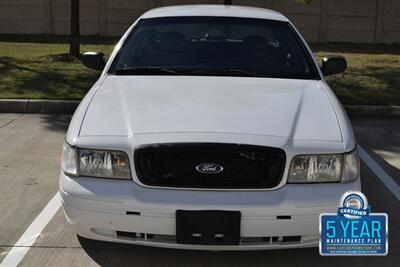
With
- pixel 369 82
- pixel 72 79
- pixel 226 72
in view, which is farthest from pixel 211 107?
pixel 369 82

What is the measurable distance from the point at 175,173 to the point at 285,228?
699mm

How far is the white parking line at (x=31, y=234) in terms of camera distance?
3605 millimetres

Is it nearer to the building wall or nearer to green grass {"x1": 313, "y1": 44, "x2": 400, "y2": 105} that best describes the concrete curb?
green grass {"x1": 313, "y1": 44, "x2": 400, "y2": 105}

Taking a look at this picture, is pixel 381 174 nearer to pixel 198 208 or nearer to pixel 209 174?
pixel 209 174

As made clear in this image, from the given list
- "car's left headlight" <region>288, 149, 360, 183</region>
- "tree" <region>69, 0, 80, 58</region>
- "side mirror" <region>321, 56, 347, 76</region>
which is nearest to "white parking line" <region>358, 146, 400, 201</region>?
"side mirror" <region>321, 56, 347, 76</region>

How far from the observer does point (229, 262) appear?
3.57 meters

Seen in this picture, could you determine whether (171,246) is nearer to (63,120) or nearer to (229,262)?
(229,262)

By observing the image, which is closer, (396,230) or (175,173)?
(175,173)

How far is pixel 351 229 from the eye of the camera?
3207mm

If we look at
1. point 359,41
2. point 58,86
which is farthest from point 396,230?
point 359,41

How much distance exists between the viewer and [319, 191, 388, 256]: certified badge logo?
10.4 feet

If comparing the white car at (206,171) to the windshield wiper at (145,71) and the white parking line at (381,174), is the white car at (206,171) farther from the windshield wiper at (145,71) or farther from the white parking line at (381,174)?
the white parking line at (381,174)

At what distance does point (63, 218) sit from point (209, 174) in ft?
5.29

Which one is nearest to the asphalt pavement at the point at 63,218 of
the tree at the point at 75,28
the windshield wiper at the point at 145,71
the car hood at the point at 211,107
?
the car hood at the point at 211,107
